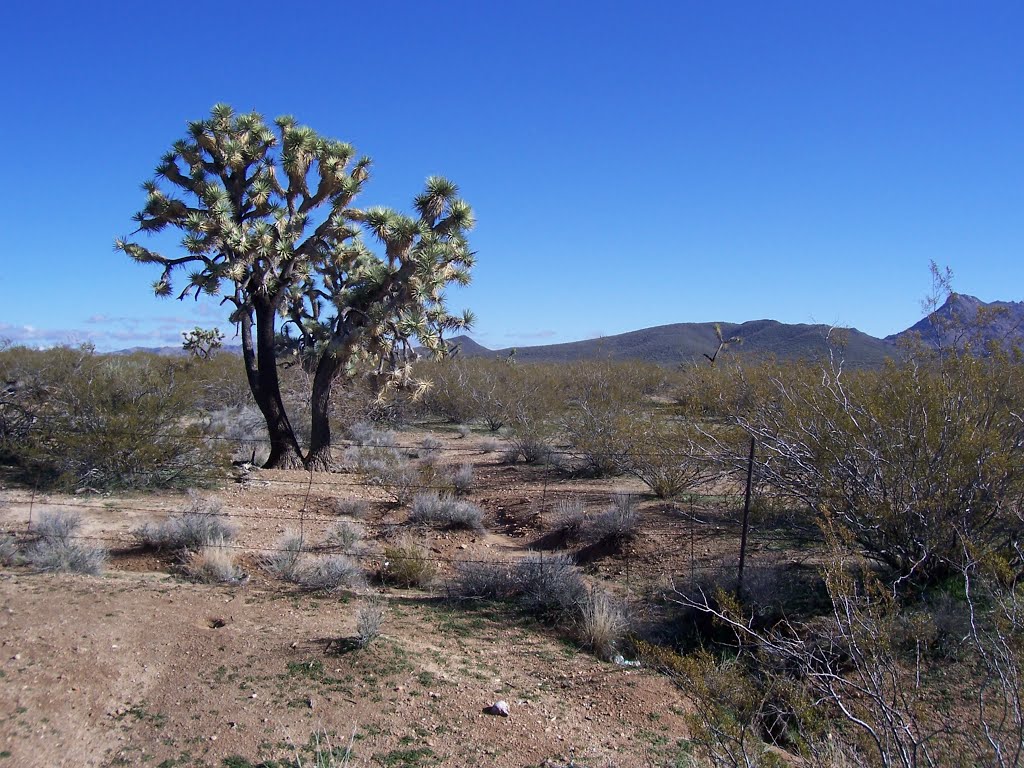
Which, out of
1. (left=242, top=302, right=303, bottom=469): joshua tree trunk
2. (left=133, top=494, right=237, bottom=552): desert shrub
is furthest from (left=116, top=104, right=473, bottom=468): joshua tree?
(left=133, top=494, right=237, bottom=552): desert shrub

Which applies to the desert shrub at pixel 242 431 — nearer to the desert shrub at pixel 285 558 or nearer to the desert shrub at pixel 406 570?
the desert shrub at pixel 285 558

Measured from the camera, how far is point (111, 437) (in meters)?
13.6

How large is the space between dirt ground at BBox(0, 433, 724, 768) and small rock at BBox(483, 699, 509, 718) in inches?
1.7

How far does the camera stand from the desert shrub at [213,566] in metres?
9.11

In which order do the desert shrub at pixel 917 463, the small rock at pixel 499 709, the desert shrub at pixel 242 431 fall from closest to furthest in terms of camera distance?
the small rock at pixel 499 709
the desert shrub at pixel 917 463
the desert shrub at pixel 242 431

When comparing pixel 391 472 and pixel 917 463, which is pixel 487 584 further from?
pixel 391 472

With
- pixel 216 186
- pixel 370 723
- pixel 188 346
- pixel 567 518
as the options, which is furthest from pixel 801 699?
pixel 188 346

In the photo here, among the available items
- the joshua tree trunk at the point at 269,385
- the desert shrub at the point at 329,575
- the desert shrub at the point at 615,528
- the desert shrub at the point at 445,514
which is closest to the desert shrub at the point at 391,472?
the desert shrub at the point at 445,514

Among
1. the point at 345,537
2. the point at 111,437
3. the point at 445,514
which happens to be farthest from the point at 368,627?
the point at 111,437

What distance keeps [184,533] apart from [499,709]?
6.10 metres

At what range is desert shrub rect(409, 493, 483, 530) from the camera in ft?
41.8

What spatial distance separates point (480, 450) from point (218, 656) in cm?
1513

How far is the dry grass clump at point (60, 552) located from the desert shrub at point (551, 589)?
501cm

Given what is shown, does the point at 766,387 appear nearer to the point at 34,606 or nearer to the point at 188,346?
the point at 34,606
